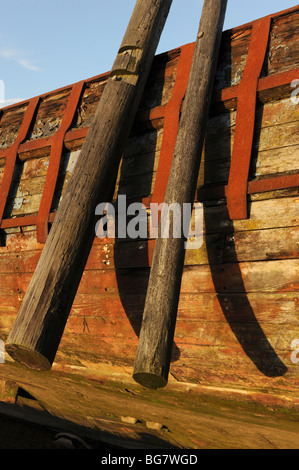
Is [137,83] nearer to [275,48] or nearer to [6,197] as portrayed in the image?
[275,48]

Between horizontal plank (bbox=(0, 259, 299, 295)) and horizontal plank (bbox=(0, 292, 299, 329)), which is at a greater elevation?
horizontal plank (bbox=(0, 259, 299, 295))

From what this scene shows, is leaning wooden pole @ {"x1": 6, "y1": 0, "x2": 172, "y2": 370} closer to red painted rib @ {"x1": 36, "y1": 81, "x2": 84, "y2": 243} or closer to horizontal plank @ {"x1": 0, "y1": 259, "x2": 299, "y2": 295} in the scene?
horizontal plank @ {"x1": 0, "y1": 259, "x2": 299, "y2": 295}

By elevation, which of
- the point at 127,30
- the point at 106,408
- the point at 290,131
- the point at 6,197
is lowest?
the point at 106,408

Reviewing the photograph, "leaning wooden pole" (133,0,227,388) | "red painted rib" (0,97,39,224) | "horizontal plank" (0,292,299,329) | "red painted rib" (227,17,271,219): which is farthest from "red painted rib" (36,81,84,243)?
"red painted rib" (227,17,271,219)

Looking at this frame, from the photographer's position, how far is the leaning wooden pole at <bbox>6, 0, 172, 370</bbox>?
2486 millimetres

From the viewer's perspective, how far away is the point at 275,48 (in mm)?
3592

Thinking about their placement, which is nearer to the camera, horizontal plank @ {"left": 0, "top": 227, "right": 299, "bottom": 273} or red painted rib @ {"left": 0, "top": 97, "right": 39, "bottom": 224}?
horizontal plank @ {"left": 0, "top": 227, "right": 299, "bottom": 273}

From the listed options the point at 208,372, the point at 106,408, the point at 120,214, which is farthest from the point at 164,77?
the point at 106,408

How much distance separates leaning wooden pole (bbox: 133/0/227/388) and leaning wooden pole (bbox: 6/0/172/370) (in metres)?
0.52

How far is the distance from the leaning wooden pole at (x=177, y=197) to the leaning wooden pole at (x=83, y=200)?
0.52 metres

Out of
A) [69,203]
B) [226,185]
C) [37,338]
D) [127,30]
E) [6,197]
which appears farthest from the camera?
[6,197]

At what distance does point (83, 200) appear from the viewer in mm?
2963

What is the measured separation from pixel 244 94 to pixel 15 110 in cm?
332

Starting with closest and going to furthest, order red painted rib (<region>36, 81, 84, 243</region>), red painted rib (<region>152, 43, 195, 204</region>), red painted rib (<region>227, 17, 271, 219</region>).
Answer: red painted rib (<region>227, 17, 271, 219</region>)
red painted rib (<region>152, 43, 195, 204</region>)
red painted rib (<region>36, 81, 84, 243</region>)
